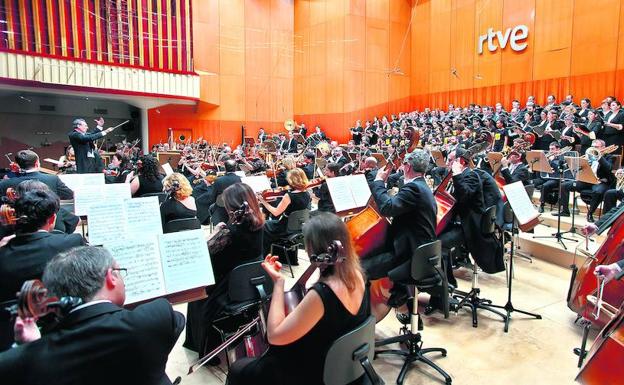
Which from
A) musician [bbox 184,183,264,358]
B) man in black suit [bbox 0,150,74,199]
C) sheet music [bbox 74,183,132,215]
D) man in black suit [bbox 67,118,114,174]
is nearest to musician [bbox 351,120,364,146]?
man in black suit [bbox 67,118,114,174]

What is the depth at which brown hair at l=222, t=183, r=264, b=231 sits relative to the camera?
3092mm

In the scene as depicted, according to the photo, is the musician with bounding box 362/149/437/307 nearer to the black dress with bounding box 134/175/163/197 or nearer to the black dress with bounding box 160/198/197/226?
the black dress with bounding box 160/198/197/226

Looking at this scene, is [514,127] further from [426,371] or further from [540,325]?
[426,371]

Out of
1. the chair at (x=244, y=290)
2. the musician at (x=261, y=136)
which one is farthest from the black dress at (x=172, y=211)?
the musician at (x=261, y=136)

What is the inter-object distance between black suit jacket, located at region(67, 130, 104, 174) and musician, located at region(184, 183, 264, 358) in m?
5.40

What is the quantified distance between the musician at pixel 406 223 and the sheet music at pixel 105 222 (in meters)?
2.16

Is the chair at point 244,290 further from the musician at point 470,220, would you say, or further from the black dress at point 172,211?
the musician at point 470,220

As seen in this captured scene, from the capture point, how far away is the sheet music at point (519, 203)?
152 inches

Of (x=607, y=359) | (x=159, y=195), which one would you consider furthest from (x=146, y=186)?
(x=607, y=359)

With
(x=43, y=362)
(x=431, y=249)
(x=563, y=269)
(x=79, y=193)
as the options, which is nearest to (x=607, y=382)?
(x=431, y=249)

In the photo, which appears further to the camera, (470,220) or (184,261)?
(470,220)

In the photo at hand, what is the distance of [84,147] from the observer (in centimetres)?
765

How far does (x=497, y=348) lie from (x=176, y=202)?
3525mm

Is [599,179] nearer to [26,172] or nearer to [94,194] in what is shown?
[94,194]
